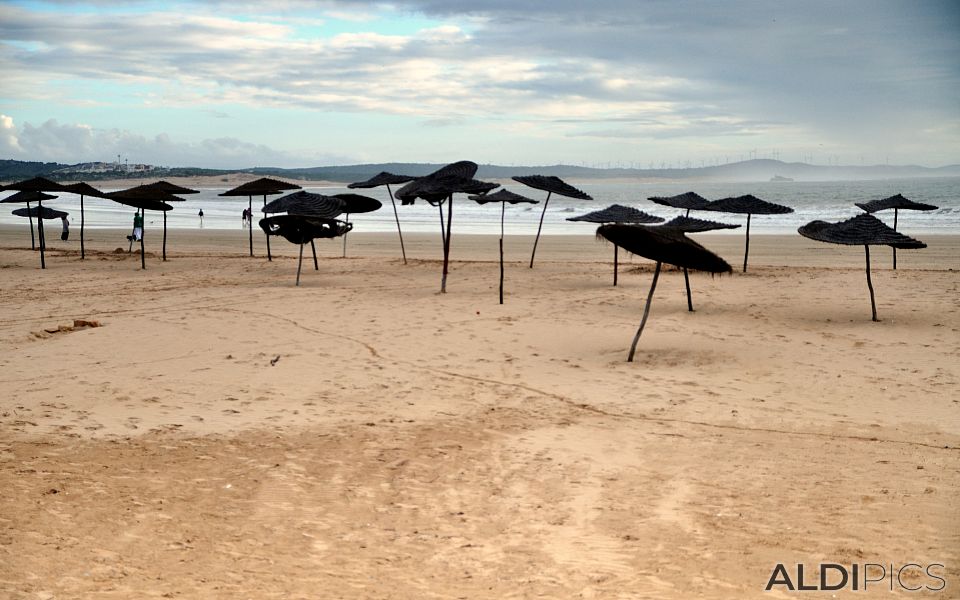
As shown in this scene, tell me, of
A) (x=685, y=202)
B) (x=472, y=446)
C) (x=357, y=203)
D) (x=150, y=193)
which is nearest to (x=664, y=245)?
(x=472, y=446)

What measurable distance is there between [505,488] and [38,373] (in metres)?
5.94

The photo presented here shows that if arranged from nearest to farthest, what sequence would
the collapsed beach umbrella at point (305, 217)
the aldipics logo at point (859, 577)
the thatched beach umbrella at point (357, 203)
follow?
the aldipics logo at point (859, 577) → the collapsed beach umbrella at point (305, 217) → the thatched beach umbrella at point (357, 203)

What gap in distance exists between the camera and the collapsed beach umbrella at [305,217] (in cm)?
1714

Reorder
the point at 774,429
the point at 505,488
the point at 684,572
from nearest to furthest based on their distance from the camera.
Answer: the point at 684,572, the point at 505,488, the point at 774,429

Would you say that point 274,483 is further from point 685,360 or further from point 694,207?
point 694,207

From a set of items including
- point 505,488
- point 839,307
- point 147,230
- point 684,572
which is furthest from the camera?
point 147,230

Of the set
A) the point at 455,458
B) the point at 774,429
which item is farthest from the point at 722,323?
the point at 455,458

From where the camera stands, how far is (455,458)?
6969 mm

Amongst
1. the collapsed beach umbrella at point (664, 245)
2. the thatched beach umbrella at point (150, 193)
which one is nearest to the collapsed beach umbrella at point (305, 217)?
the thatched beach umbrella at point (150, 193)

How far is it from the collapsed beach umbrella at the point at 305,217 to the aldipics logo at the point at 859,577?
43.5 feet

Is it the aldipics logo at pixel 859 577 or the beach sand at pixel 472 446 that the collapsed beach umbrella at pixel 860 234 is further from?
the aldipics logo at pixel 859 577

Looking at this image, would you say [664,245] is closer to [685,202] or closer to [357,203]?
[685,202]

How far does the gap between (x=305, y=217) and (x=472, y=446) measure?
10925 millimetres

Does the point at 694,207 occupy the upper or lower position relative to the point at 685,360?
upper
